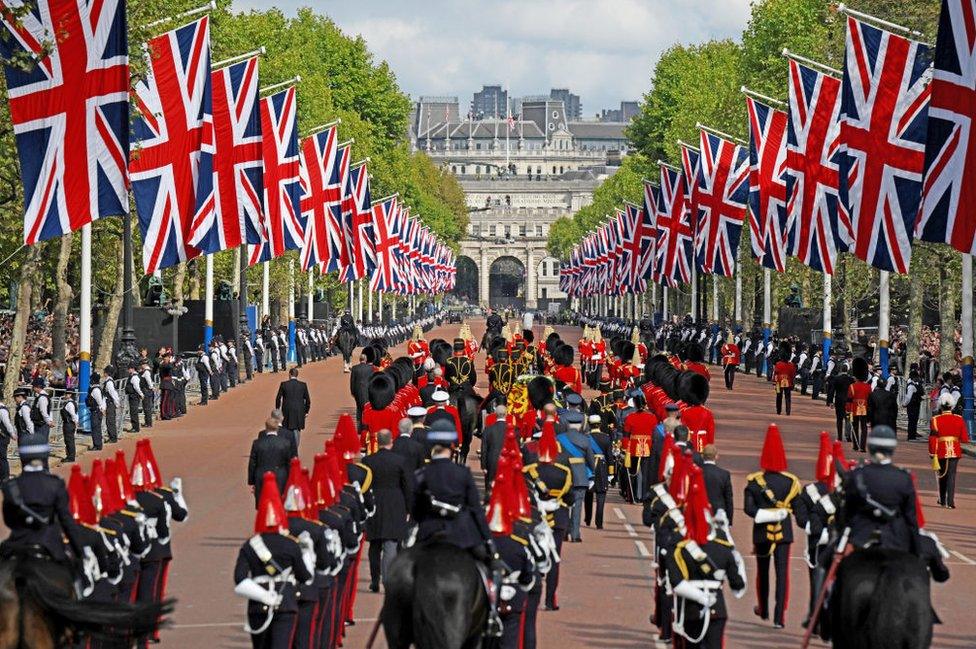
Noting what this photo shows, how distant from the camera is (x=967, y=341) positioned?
38625mm

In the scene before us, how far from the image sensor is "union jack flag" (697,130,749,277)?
54031 millimetres

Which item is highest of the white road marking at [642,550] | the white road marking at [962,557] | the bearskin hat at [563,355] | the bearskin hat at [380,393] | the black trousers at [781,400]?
the bearskin hat at [563,355]

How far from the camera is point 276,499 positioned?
13742 mm

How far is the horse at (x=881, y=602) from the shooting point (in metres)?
12.8

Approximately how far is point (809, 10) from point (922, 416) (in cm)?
2780

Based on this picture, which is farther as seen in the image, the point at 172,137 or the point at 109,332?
the point at 109,332

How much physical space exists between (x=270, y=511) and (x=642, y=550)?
393 inches

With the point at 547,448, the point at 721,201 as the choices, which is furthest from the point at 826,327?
the point at 547,448

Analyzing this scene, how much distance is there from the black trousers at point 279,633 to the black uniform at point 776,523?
4.98 metres

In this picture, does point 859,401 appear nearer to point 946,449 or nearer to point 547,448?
point 946,449

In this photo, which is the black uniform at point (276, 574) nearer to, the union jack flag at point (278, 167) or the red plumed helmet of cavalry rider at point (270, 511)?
the red plumed helmet of cavalry rider at point (270, 511)

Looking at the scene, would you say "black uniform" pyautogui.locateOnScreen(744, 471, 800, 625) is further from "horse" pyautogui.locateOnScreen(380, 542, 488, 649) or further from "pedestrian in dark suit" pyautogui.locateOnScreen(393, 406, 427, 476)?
"horse" pyautogui.locateOnScreen(380, 542, 488, 649)

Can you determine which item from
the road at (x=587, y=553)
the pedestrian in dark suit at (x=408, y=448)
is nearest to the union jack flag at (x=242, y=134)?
the road at (x=587, y=553)

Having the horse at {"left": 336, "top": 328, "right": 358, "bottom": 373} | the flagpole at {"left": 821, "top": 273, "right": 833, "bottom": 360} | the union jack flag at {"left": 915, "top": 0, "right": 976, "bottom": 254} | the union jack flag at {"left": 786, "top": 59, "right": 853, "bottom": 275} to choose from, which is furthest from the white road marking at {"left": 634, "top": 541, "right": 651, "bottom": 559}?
the horse at {"left": 336, "top": 328, "right": 358, "bottom": 373}
